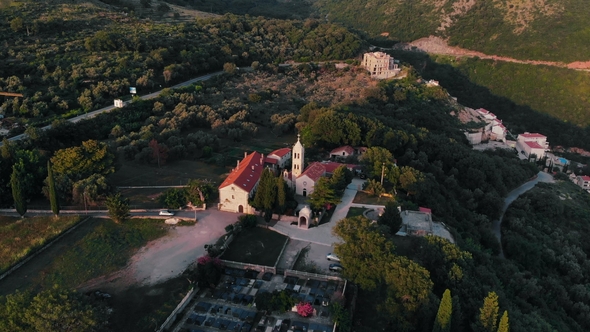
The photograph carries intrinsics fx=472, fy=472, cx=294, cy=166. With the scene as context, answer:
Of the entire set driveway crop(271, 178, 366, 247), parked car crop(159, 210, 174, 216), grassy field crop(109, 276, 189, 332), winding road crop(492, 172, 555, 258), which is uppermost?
parked car crop(159, 210, 174, 216)

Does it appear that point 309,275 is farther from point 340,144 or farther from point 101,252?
point 340,144

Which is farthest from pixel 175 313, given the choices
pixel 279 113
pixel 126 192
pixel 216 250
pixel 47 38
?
pixel 47 38

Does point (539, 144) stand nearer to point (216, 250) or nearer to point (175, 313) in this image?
point (216, 250)

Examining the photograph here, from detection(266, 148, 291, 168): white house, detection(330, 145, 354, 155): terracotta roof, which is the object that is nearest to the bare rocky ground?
detection(330, 145, 354, 155): terracotta roof

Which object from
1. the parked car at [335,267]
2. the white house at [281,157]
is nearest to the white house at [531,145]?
the white house at [281,157]

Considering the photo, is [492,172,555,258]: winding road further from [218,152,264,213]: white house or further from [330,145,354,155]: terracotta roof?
[218,152,264,213]: white house

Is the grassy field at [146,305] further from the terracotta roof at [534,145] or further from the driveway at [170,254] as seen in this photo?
the terracotta roof at [534,145]
